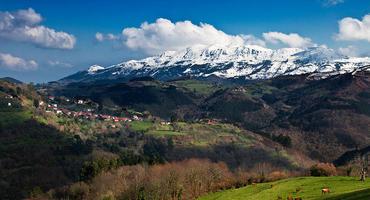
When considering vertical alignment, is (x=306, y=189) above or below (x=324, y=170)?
above

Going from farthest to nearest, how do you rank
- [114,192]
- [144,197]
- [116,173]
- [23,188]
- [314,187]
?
[23,188] → [116,173] → [114,192] → [144,197] → [314,187]

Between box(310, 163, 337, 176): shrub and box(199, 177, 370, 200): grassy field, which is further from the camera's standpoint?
box(310, 163, 337, 176): shrub

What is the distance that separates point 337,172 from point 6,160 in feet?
496

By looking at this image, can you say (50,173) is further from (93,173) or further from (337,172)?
(337,172)

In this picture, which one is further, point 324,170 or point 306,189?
point 324,170

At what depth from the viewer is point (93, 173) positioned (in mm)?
130875

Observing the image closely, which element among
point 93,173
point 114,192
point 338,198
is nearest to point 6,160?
point 93,173

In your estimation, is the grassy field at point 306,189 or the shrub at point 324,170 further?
the shrub at point 324,170

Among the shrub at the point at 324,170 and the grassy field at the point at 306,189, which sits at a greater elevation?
the grassy field at the point at 306,189

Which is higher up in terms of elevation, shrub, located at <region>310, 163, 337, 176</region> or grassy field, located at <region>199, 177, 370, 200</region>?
grassy field, located at <region>199, 177, 370, 200</region>

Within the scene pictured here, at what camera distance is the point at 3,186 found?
164m

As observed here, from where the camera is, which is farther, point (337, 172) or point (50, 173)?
point (50, 173)

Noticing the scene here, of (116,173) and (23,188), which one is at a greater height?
(116,173)

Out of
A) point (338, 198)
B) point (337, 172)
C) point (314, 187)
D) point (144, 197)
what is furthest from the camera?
point (337, 172)
